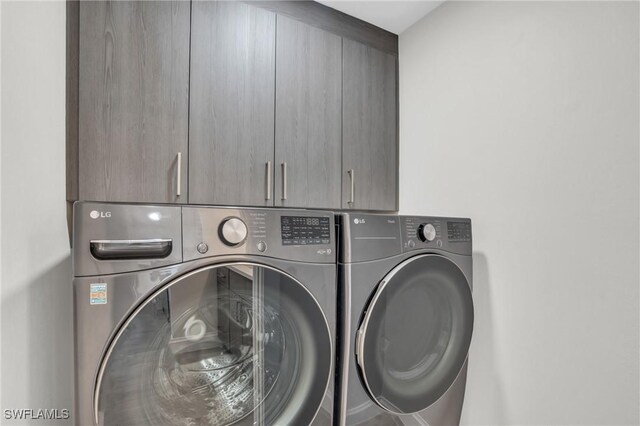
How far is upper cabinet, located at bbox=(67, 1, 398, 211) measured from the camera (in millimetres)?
1122

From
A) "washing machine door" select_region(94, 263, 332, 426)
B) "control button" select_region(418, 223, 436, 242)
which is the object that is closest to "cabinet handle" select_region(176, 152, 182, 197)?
"washing machine door" select_region(94, 263, 332, 426)

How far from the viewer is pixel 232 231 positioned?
2.94ft

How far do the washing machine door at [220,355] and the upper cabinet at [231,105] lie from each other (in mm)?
496

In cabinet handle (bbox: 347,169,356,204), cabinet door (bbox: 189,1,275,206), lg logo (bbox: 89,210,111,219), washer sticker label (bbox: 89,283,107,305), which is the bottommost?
washer sticker label (bbox: 89,283,107,305)

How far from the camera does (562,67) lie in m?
1.17

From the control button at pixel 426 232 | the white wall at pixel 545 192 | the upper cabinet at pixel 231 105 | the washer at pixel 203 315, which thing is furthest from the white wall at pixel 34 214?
the white wall at pixel 545 192

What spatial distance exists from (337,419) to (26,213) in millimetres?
1208

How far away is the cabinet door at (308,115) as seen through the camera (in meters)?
1.48

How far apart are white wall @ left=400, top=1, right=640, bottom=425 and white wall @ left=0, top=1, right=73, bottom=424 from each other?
1515 mm

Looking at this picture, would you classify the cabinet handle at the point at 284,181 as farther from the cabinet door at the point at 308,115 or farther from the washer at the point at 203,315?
the washer at the point at 203,315

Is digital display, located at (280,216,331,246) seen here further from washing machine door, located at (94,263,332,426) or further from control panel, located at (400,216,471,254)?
control panel, located at (400,216,471,254)

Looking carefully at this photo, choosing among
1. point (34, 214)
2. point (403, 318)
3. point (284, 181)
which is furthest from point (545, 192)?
point (34, 214)

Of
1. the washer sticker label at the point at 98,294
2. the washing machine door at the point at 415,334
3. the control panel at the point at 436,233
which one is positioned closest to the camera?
the washer sticker label at the point at 98,294

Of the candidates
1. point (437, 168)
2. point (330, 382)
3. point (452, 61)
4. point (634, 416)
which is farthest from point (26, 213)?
point (634, 416)
